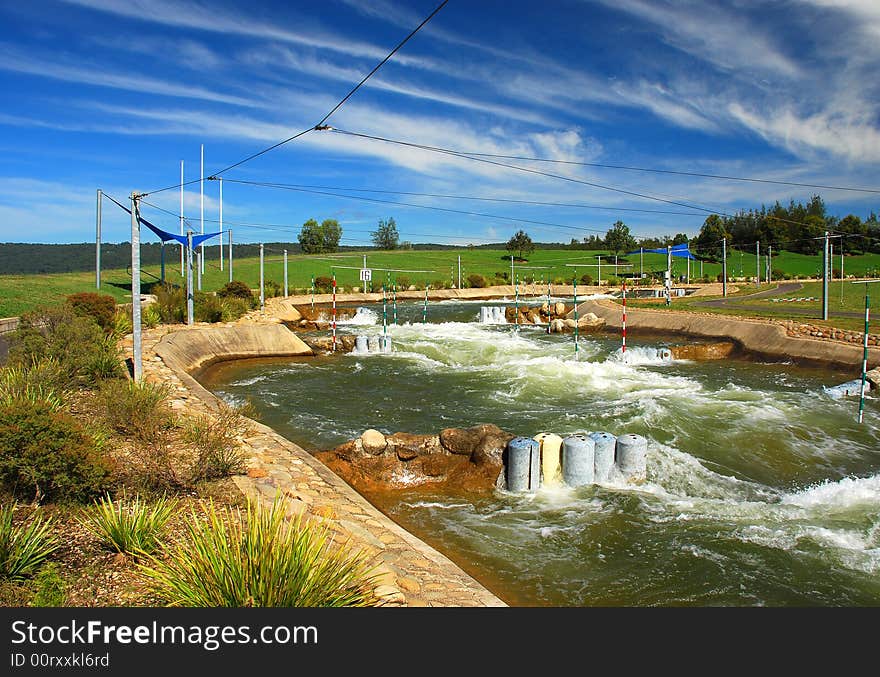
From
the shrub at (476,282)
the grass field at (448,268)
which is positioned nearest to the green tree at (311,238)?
the grass field at (448,268)

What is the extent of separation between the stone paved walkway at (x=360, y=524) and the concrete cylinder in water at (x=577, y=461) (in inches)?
139

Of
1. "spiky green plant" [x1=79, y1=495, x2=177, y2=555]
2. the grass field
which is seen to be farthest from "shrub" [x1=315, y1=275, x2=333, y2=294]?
"spiky green plant" [x1=79, y1=495, x2=177, y2=555]

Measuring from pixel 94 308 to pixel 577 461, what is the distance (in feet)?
58.2

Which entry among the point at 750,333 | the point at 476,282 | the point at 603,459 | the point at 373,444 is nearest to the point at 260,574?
the point at 373,444

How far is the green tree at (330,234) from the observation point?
116m

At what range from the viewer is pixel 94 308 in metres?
20.5

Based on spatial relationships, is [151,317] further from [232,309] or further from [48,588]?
[48,588]

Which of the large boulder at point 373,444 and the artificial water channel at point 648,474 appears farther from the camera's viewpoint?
the large boulder at point 373,444

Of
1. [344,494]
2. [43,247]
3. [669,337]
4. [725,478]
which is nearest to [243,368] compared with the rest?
[344,494]

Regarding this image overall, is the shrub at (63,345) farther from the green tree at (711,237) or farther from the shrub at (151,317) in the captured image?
the green tree at (711,237)

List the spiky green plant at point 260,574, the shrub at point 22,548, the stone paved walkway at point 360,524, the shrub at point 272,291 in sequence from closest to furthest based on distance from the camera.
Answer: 1. the spiky green plant at point 260,574
2. the shrub at point 22,548
3. the stone paved walkway at point 360,524
4. the shrub at point 272,291

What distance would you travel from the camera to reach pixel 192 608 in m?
4.11

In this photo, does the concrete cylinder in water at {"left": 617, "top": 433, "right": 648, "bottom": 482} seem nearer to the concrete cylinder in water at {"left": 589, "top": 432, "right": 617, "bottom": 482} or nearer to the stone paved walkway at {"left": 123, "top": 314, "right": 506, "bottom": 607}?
the concrete cylinder in water at {"left": 589, "top": 432, "right": 617, "bottom": 482}

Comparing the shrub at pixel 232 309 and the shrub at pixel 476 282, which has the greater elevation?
the shrub at pixel 476 282
